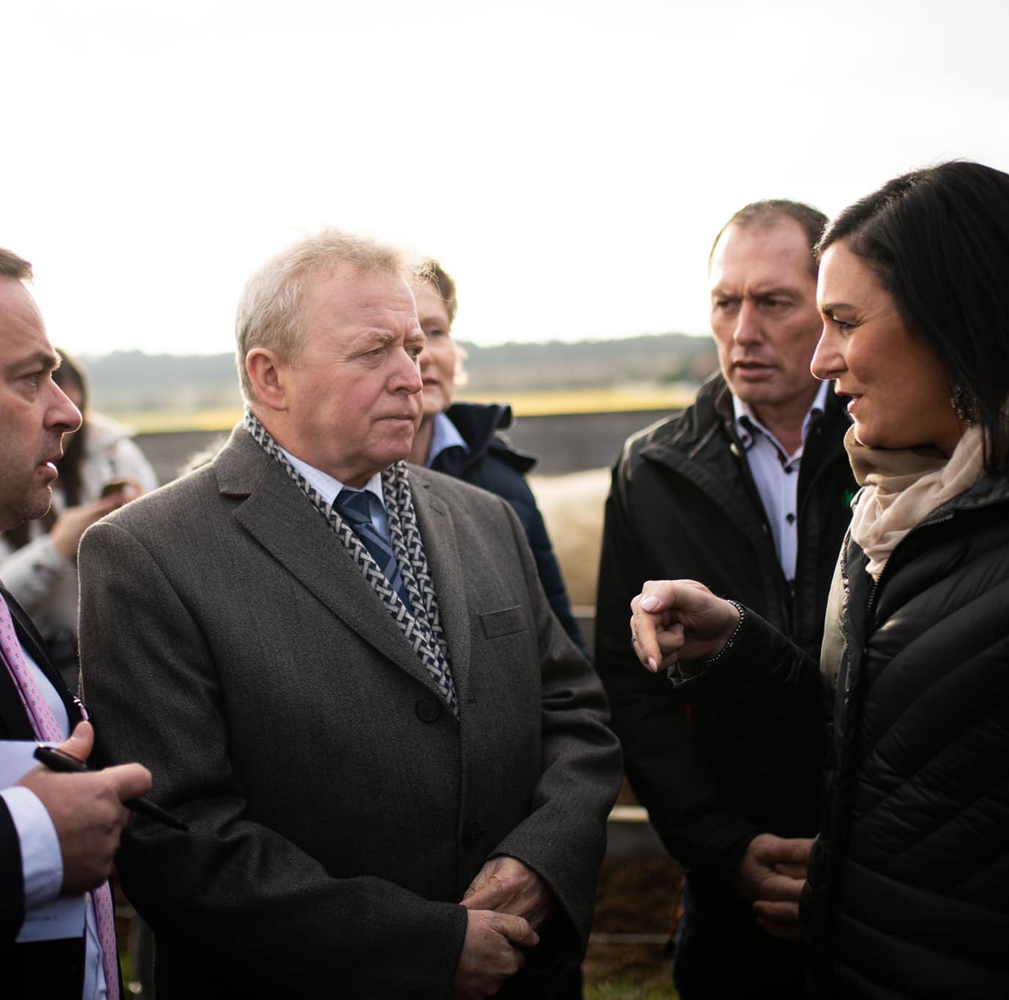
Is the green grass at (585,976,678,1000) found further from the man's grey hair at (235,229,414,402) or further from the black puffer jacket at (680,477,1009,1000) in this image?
the man's grey hair at (235,229,414,402)

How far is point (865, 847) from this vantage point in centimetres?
195

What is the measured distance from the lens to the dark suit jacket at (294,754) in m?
2.14

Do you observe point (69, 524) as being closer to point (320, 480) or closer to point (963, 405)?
point (320, 480)

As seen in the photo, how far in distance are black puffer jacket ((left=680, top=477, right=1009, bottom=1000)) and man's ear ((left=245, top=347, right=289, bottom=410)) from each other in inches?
56.4

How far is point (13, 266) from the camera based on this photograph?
2168 millimetres

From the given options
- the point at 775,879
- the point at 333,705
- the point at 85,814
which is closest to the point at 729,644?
the point at 775,879

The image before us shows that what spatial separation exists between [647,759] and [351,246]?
1.72 m

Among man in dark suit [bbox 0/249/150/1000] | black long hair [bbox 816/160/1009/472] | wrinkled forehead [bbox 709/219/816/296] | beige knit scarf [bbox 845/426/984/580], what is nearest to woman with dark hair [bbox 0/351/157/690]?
man in dark suit [bbox 0/249/150/1000]

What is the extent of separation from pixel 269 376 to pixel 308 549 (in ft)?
1.56

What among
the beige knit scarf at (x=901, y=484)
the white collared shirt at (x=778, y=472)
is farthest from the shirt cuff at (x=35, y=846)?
the white collared shirt at (x=778, y=472)

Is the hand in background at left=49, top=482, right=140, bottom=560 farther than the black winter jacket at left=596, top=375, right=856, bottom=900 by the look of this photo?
Yes

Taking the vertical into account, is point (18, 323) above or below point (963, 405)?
above

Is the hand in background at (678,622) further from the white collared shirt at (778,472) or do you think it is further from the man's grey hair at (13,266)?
the man's grey hair at (13,266)

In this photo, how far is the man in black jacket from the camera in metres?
2.95
